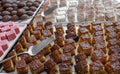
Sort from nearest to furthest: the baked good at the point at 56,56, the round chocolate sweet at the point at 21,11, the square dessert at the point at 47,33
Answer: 1. the baked good at the point at 56,56
2. the square dessert at the point at 47,33
3. the round chocolate sweet at the point at 21,11

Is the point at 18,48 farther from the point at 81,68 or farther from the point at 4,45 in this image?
the point at 81,68

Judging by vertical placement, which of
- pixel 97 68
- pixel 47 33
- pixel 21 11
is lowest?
pixel 97 68

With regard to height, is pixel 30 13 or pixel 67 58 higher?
pixel 30 13

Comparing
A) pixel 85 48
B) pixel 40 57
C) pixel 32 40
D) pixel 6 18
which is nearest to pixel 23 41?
pixel 32 40

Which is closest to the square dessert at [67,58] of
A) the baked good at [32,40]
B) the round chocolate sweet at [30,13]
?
the baked good at [32,40]

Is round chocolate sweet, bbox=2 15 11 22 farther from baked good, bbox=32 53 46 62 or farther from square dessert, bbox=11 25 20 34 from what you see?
baked good, bbox=32 53 46 62

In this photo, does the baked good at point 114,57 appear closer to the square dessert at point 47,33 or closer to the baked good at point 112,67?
the baked good at point 112,67
